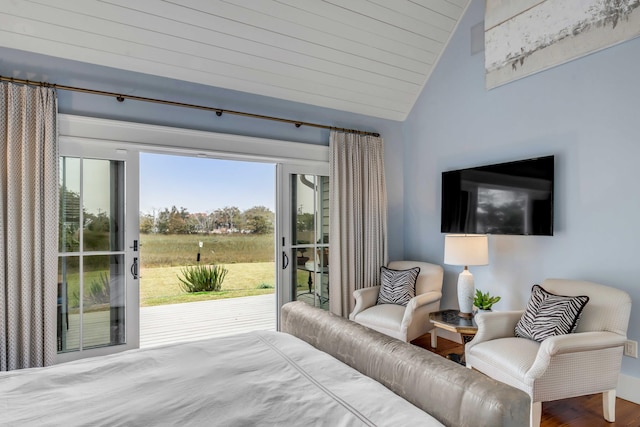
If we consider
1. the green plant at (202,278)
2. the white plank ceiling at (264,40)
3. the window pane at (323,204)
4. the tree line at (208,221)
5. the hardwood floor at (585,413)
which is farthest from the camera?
the green plant at (202,278)

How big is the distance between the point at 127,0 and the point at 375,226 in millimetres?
3088

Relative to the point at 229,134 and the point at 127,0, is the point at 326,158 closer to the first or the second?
the point at 229,134

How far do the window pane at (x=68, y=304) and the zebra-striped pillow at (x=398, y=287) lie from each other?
8.96 feet

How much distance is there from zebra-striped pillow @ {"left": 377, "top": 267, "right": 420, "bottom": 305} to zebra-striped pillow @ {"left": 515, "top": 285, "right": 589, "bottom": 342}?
1.16 metres

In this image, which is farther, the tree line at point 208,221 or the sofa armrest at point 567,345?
the tree line at point 208,221

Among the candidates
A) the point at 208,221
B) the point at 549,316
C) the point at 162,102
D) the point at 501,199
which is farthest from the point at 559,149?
the point at 208,221

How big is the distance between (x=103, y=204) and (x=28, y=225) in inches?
20.7

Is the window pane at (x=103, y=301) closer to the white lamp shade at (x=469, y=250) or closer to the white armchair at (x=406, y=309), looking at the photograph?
the white armchair at (x=406, y=309)

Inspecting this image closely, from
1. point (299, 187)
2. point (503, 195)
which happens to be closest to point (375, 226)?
point (299, 187)

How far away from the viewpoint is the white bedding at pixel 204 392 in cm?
113

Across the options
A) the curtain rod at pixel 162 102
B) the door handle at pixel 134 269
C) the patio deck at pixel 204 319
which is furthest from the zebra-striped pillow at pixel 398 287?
the door handle at pixel 134 269

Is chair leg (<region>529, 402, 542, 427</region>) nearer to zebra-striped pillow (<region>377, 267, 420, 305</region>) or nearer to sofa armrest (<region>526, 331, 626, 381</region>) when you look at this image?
sofa armrest (<region>526, 331, 626, 381</region>)

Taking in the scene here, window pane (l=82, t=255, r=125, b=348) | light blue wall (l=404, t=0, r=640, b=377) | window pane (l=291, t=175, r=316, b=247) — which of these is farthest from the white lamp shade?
window pane (l=82, t=255, r=125, b=348)

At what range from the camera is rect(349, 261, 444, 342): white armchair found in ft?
10.9
